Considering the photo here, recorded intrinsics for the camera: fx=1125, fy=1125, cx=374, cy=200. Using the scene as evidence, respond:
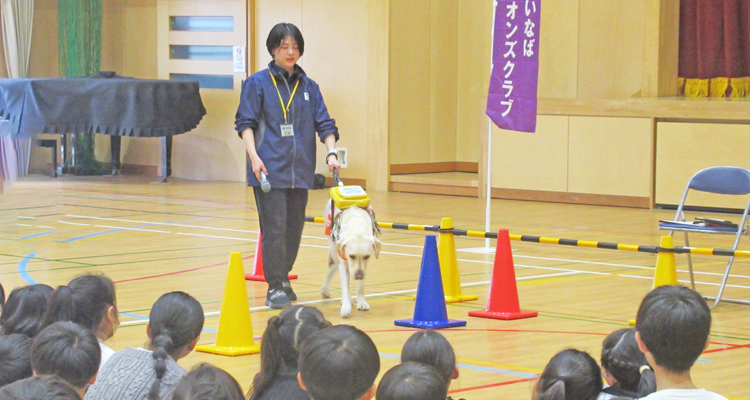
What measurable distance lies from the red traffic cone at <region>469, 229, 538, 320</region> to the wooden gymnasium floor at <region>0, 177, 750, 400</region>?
12cm

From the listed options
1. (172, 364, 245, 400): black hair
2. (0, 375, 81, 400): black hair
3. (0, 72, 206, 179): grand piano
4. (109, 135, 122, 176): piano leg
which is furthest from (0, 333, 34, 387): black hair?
(109, 135, 122, 176): piano leg

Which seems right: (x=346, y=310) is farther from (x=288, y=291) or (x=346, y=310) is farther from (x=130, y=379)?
(x=130, y=379)

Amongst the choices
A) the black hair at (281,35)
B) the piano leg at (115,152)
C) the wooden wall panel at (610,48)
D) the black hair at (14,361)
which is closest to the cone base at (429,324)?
the black hair at (281,35)

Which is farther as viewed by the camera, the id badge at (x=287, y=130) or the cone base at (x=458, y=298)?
the cone base at (x=458, y=298)

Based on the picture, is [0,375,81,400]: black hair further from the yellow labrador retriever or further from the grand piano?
the grand piano

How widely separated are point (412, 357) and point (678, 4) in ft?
41.6

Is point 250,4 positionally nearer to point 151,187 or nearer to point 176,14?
point 176,14

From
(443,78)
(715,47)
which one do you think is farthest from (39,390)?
(443,78)

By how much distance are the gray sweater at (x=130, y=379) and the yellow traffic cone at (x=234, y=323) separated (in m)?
2.32

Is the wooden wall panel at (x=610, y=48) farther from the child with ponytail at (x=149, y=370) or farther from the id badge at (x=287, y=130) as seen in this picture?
the child with ponytail at (x=149, y=370)

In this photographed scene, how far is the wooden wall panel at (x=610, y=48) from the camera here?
15273 mm

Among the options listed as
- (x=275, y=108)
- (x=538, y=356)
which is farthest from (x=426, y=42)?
(x=538, y=356)

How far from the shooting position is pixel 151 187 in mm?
16266

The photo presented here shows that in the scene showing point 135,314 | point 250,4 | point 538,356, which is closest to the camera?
point 538,356
